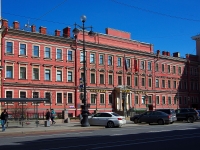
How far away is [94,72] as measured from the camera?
59500 millimetres

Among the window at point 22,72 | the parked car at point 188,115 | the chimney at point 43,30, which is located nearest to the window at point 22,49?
the window at point 22,72

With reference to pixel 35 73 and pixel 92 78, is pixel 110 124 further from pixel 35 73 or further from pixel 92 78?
pixel 92 78

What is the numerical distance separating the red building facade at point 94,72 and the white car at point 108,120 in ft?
41.4

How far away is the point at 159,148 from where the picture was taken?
1355 centimetres

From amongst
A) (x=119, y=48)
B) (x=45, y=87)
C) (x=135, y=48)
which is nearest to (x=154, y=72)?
(x=135, y=48)

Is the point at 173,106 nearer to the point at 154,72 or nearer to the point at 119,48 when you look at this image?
the point at 154,72

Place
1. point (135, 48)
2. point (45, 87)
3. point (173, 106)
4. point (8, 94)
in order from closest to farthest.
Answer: point (8, 94)
point (45, 87)
point (135, 48)
point (173, 106)

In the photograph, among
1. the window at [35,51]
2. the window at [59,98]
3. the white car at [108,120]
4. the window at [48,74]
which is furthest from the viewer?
the window at [59,98]

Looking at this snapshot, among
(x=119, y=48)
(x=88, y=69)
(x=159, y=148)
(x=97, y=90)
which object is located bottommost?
(x=159, y=148)

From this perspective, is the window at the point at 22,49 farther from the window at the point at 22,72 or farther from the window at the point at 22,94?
the window at the point at 22,94

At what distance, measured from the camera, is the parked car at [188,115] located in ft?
129

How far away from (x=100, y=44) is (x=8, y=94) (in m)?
20.0

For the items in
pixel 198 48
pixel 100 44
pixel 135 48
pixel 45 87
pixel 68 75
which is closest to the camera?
pixel 45 87

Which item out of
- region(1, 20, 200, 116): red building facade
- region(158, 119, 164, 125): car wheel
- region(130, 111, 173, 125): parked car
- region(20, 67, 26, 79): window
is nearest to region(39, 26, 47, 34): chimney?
region(1, 20, 200, 116): red building facade
